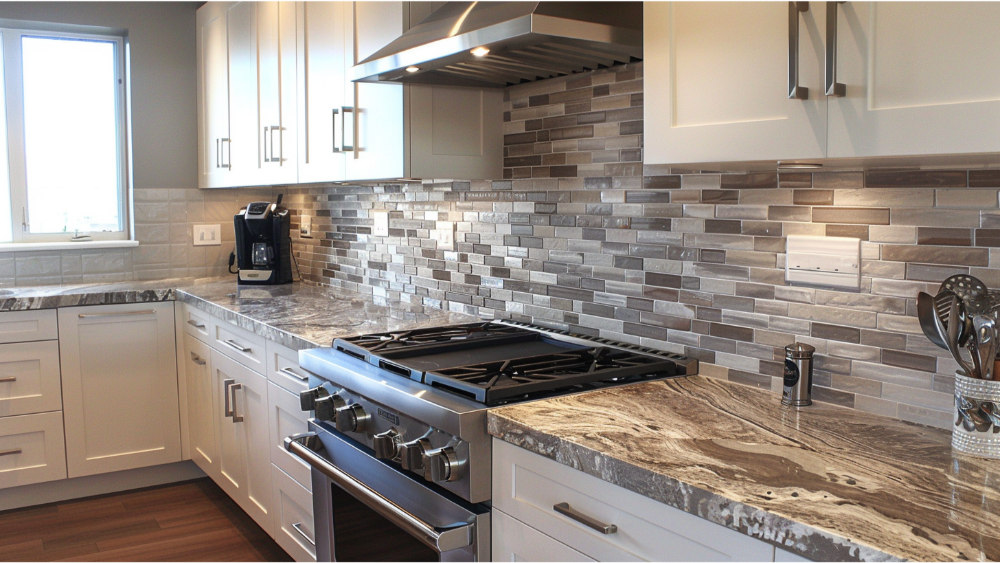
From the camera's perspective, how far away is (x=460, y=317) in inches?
101

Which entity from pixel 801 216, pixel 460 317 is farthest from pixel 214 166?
pixel 801 216

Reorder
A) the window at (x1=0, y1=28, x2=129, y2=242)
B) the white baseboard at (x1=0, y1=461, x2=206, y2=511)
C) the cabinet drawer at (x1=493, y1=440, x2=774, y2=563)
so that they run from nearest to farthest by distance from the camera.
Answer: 1. the cabinet drawer at (x1=493, y1=440, x2=774, y2=563)
2. the white baseboard at (x1=0, y1=461, x2=206, y2=511)
3. the window at (x1=0, y1=28, x2=129, y2=242)

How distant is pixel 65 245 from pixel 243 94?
119cm

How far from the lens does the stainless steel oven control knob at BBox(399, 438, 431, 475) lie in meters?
1.56

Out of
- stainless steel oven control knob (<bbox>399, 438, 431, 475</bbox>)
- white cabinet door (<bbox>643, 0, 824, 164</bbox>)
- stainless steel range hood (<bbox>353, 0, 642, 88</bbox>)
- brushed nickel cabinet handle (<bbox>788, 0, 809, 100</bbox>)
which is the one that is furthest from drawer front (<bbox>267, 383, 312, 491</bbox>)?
brushed nickel cabinet handle (<bbox>788, 0, 809, 100</bbox>)

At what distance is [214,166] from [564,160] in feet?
7.37

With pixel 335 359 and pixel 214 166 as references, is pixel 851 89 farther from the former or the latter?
pixel 214 166

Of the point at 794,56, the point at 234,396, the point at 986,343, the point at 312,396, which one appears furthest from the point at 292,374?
the point at 986,343

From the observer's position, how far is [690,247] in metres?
1.82

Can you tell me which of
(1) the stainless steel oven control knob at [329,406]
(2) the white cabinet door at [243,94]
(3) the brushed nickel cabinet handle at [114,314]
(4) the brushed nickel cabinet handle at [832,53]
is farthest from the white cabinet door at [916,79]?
(3) the brushed nickel cabinet handle at [114,314]

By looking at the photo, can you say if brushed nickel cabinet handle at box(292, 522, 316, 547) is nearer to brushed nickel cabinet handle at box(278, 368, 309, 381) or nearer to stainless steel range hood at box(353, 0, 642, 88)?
brushed nickel cabinet handle at box(278, 368, 309, 381)

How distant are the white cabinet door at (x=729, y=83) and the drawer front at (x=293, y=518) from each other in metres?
1.51

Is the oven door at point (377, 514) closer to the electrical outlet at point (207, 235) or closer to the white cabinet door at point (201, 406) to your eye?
the white cabinet door at point (201, 406)

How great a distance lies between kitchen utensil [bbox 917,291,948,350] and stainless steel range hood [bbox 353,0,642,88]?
84 cm
